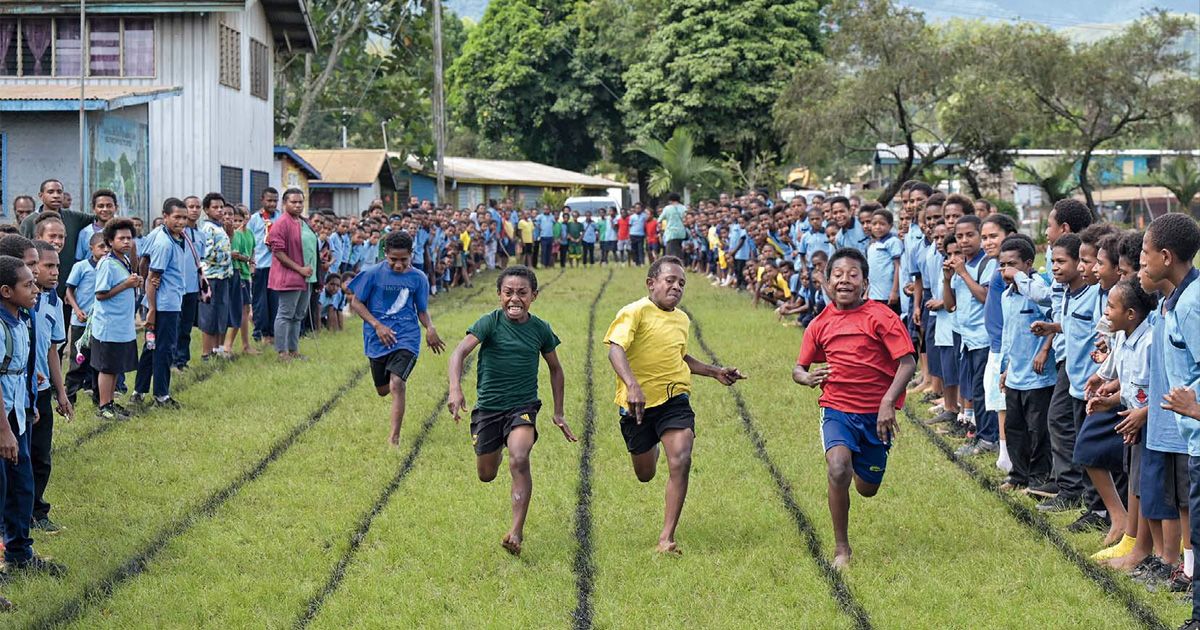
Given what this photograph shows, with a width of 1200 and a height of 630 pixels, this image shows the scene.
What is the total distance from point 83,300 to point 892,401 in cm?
741

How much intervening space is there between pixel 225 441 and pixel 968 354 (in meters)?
5.89

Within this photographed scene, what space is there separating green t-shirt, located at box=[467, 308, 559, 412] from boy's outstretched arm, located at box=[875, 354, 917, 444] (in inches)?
79.7

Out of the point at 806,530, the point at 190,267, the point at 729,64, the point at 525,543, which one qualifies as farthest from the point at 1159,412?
the point at 729,64

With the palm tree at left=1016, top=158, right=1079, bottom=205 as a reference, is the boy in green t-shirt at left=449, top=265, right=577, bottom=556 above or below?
below

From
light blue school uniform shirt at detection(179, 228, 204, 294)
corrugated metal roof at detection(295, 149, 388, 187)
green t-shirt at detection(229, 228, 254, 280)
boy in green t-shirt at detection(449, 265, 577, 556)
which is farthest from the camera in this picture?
corrugated metal roof at detection(295, 149, 388, 187)

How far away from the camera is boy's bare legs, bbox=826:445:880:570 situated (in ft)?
24.7

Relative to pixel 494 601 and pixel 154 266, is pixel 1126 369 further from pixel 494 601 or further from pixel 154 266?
pixel 154 266

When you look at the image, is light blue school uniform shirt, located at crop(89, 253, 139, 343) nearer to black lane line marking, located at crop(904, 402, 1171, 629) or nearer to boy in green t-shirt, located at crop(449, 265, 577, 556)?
boy in green t-shirt, located at crop(449, 265, 577, 556)

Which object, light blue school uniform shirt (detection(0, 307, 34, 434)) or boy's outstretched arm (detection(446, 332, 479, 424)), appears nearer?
light blue school uniform shirt (detection(0, 307, 34, 434))

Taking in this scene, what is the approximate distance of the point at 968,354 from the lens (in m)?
11.0

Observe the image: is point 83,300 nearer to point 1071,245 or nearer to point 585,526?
point 585,526

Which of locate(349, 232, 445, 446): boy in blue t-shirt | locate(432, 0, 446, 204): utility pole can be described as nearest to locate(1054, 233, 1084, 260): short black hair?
locate(349, 232, 445, 446): boy in blue t-shirt

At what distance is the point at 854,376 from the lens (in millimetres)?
7730

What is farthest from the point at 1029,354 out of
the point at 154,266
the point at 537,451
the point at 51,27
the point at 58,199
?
the point at 51,27
